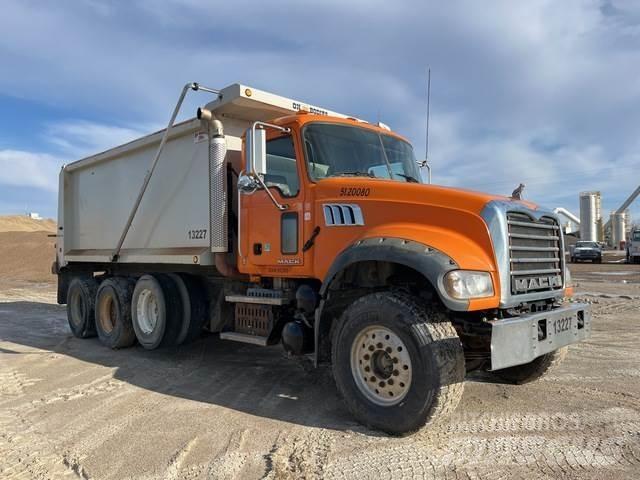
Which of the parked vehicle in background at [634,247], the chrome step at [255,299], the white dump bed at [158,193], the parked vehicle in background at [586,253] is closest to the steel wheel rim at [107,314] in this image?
the white dump bed at [158,193]

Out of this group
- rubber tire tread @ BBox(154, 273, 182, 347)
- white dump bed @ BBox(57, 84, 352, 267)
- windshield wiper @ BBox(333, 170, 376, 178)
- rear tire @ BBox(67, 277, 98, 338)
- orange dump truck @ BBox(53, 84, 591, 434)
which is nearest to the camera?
orange dump truck @ BBox(53, 84, 591, 434)

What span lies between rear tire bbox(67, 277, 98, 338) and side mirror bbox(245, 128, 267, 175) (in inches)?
212

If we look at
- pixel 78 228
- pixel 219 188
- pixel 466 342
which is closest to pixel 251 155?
pixel 219 188

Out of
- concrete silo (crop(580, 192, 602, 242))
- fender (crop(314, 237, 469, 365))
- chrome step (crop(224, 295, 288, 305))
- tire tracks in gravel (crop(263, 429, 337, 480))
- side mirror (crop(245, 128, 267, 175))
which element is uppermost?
concrete silo (crop(580, 192, 602, 242))

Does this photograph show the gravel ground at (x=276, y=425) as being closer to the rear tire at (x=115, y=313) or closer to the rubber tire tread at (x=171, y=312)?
the rubber tire tread at (x=171, y=312)

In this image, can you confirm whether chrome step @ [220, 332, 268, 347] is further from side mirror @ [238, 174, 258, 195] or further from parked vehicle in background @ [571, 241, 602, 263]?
parked vehicle in background @ [571, 241, 602, 263]

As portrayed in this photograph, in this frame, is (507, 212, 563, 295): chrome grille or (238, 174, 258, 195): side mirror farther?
(238, 174, 258, 195): side mirror

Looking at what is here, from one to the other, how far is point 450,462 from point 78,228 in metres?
8.45

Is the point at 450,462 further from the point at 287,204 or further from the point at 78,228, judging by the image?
the point at 78,228

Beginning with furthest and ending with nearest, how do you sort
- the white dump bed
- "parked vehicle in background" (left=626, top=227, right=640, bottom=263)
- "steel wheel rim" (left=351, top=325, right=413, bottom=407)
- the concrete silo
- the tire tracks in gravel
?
the concrete silo → "parked vehicle in background" (left=626, top=227, right=640, bottom=263) → the white dump bed → "steel wheel rim" (left=351, top=325, right=413, bottom=407) → the tire tracks in gravel

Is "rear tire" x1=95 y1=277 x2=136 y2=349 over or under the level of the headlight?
under

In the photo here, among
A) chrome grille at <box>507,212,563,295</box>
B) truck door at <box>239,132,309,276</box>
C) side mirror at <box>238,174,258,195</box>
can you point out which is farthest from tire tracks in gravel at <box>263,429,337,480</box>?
side mirror at <box>238,174,258,195</box>

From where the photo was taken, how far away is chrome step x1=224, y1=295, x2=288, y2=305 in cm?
577

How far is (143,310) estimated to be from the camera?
802cm
